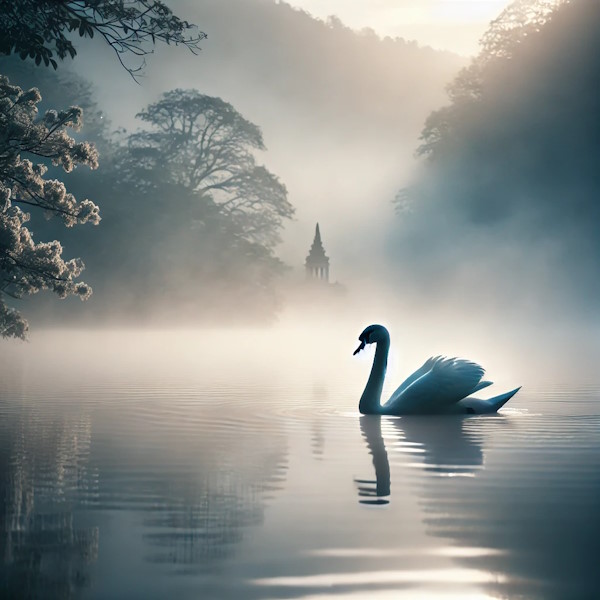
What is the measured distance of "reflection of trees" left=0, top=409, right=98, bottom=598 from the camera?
6.21 meters

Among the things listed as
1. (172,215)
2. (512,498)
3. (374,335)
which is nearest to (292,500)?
(512,498)

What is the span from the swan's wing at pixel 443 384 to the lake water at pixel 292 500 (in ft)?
0.94

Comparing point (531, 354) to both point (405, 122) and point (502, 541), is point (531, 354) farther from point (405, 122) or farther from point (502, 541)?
point (405, 122)

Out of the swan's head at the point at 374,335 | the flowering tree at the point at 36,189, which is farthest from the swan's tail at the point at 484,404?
the flowering tree at the point at 36,189

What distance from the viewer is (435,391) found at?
1495cm

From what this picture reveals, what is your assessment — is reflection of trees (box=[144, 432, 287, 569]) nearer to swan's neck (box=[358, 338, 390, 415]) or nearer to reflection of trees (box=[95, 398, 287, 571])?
reflection of trees (box=[95, 398, 287, 571])

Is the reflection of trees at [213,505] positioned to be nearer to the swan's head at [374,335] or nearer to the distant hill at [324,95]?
the swan's head at [374,335]

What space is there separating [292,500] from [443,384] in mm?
6553

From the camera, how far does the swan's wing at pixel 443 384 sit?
587 inches

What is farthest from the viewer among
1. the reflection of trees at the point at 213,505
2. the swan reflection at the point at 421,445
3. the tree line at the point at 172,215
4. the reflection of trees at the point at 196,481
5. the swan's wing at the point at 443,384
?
the tree line at the point at 172,215

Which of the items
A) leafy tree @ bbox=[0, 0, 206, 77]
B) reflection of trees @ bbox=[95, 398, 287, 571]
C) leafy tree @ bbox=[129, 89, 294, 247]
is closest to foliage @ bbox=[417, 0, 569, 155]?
leafy tree @ bbox=[129, 89, 294, 247]

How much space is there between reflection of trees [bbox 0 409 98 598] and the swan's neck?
12.7 feet

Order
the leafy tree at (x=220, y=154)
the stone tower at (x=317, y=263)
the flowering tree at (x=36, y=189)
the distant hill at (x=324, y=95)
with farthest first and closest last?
the distant hill at (x=324, y=95) < the stone tower at (x=317, y=263) < the leafy tree at (x=220, y=154) < the flowering tree at (x=36, y=189)

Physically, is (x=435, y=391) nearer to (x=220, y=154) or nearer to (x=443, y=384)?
(x=443, y=384)
